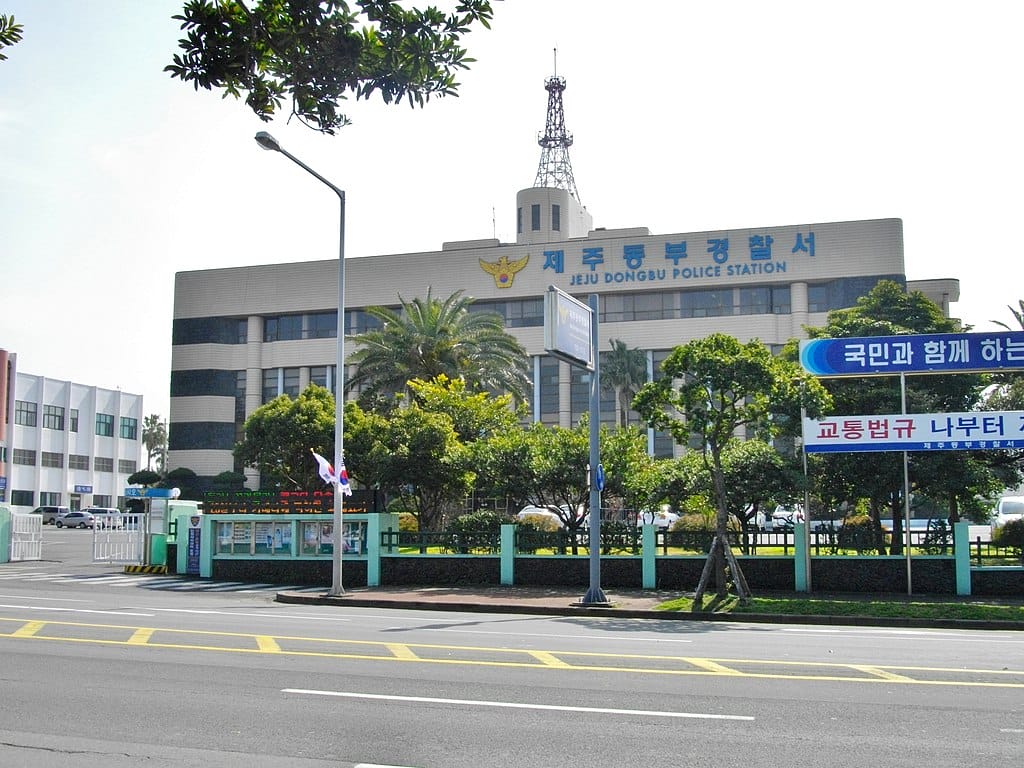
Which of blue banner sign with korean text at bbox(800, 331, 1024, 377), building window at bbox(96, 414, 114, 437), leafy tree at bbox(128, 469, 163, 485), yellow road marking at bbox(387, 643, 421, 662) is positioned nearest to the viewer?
yellow road marking at bbox(387, 643, 421, 662)

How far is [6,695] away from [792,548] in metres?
18.8

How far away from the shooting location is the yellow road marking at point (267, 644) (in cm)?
1349

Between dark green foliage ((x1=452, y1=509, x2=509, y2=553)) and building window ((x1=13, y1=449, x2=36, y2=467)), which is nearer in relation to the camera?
dark green foliage ((x1=452, y1=509, x2=509, y2=553))

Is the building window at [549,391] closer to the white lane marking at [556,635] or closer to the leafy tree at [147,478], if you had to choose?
the leafy tree at [147,478]

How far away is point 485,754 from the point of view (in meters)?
7.73

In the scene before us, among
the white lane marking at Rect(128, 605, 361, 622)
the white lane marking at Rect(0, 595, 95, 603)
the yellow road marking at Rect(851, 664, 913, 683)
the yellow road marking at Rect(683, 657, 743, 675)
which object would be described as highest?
the yellow road marking at Rect(851, 664, 913, 683)

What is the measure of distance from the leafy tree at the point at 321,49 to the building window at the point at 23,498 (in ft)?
285

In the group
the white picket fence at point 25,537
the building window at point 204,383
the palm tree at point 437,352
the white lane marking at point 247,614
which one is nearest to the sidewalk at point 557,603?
the white lane marking at point 247,614

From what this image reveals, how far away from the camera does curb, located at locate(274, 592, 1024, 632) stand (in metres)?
18.6

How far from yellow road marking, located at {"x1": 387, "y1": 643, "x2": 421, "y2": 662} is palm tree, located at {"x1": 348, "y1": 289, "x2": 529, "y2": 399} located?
2908cm

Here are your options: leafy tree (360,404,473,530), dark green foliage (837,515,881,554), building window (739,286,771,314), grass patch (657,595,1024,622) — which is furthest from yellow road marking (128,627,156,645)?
building window (739,286,771,314)

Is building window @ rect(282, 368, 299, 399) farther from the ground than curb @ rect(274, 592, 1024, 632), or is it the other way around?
building window @ rect(282, 368, 299, 399)

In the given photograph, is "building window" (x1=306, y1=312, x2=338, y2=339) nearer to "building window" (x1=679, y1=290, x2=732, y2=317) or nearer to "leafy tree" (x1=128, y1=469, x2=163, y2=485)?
"leafy tree" (x1=128, y1=469, x2=163, y2=485)

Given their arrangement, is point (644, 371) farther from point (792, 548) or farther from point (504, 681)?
point (504, 681)
